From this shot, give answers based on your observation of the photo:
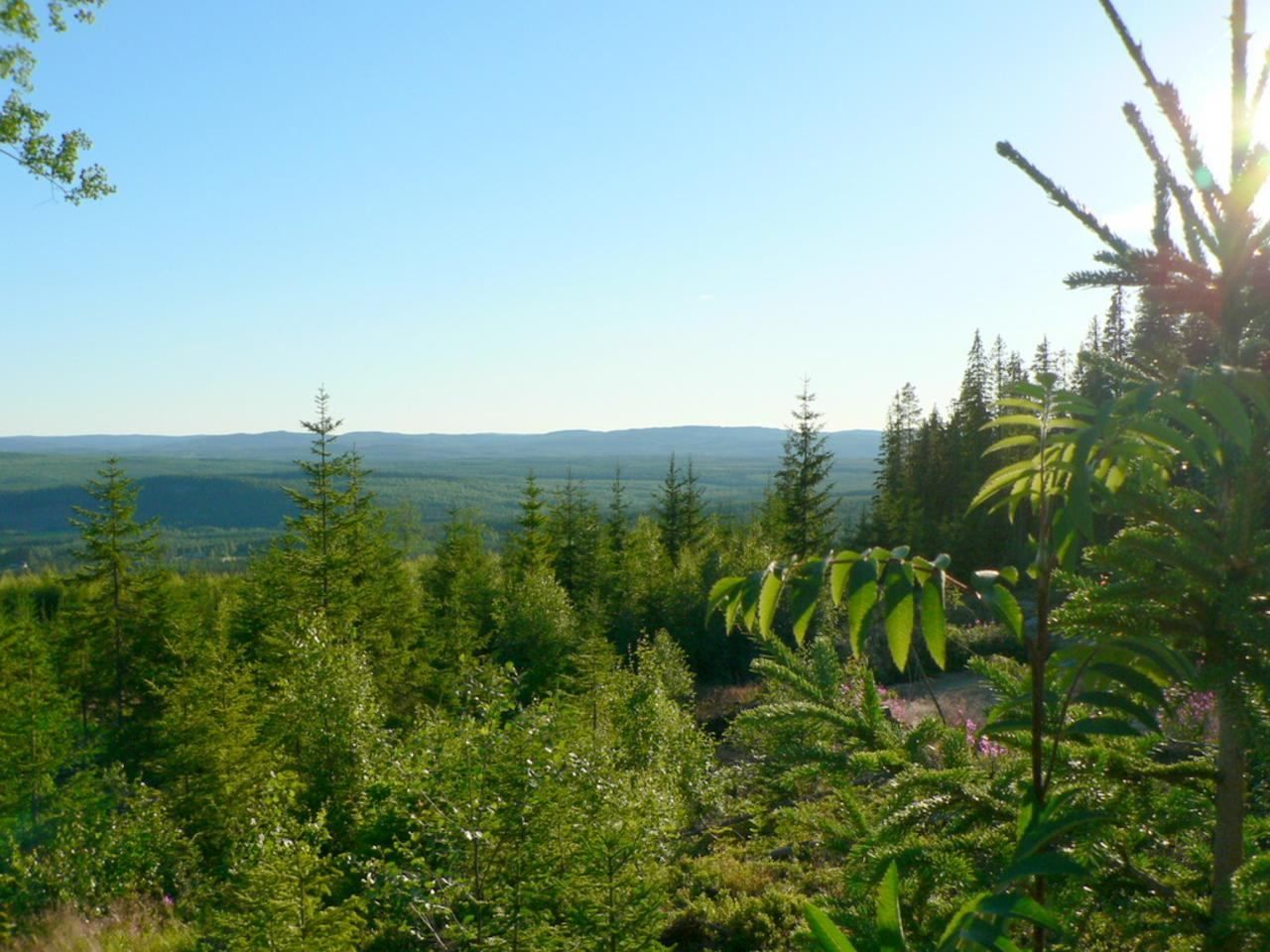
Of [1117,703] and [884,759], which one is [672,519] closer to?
[884,759]

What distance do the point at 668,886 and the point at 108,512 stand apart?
2285cm

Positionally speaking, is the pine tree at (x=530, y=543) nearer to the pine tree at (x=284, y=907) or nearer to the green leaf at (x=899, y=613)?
the pine tree at (x=284, y=907)

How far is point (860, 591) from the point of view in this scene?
67.3 inches

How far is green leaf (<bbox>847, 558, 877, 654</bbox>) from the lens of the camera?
5.58 ft

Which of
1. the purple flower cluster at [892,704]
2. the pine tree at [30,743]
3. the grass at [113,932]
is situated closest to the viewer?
the purple flower cluster at [892,704]

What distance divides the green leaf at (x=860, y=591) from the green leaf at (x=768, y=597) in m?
0.16

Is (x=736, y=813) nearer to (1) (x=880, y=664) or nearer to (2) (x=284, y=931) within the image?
(2) (x=284, y=931)

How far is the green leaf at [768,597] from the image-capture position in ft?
5.90

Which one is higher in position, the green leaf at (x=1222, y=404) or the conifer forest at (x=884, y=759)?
the green leaf at (x=1222, y=404)

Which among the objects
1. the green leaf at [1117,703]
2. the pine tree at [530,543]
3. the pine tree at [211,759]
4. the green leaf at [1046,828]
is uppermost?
the green leaf at [1117,703]

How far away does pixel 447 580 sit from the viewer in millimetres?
37094

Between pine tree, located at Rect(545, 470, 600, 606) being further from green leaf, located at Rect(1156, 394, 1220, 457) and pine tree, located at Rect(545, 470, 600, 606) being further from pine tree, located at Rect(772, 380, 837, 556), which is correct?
green leaf, located at Rect(1156, 394, 1220, 457)

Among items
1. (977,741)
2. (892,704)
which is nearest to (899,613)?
(977,741)

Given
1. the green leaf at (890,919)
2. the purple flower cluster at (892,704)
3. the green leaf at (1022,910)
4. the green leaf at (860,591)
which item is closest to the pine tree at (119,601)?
the purple flower cluster at (892,704)
